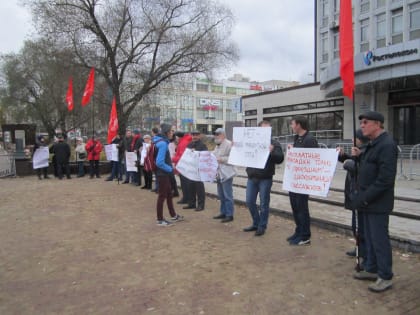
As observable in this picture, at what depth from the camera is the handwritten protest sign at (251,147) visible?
608cm

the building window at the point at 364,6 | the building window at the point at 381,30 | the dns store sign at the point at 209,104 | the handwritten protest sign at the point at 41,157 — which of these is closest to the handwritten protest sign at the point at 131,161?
the handwritten protest sign at the point at 41,157

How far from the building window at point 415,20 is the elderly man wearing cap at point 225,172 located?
23.1 meters

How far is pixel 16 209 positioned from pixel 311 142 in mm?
7321

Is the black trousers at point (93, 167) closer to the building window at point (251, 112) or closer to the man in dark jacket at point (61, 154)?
the man in dark jacket at point (61, 154)

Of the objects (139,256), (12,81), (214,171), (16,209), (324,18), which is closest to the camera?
(139,256)

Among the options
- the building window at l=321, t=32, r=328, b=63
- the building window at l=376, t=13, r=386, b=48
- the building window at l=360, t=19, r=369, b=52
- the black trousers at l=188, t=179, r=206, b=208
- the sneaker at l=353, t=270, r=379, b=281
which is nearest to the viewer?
the sneaker at l=353, t=270, r=379, b=281

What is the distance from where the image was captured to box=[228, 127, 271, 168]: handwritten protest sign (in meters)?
6.08

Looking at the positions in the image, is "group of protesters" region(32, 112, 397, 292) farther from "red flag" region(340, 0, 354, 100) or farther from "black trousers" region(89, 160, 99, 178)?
"black trousers" region(89, 160, 99, 178)

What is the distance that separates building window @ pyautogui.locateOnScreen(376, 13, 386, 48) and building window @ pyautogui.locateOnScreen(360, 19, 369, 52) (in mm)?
938

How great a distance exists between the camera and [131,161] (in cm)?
1284

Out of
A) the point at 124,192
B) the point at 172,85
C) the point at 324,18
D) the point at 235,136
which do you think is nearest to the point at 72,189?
the point at 124,192

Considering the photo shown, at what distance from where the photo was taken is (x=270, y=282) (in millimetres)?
4320

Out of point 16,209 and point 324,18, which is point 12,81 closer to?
point 324,18

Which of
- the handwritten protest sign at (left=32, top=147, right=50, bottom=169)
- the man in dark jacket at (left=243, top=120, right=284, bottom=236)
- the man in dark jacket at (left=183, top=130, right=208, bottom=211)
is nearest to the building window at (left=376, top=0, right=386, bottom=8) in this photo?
the man in dark jacket at (left=183, top=130, right=208, bottom=211)
